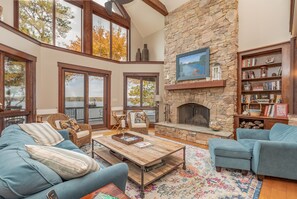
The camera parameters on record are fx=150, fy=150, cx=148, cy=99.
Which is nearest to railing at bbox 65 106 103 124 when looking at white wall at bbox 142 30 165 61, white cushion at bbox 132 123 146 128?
white cushion at bbox 132 123 146 128

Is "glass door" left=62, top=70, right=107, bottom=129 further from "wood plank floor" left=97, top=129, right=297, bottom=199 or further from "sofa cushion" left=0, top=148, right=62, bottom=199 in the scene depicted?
"wood plank floor" left=97, top=129, right=297, bottom=199

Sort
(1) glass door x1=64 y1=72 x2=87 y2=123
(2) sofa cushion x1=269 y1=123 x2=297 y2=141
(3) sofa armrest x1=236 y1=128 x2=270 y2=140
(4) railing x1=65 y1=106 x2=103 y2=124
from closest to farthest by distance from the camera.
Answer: (2) sofa cushion x1=269 y1=123 x2=297 y2=141
(3) sofa armrest x1=236 y1=128 x2=270 y2=140
(1) glass door x1=64 y1=72 x2=87 y2=123
(4) railing x1=65 y1=106 x2=103 y2=124

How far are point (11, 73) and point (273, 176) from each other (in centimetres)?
554

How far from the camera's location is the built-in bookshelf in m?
3.51

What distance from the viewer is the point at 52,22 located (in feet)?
16.3

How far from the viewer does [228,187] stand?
211 centimetres

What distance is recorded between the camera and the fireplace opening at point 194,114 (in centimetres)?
Answer: 483

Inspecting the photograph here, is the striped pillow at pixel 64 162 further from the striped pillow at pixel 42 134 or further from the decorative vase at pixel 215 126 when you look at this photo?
the decorative vase at pixel 215 126

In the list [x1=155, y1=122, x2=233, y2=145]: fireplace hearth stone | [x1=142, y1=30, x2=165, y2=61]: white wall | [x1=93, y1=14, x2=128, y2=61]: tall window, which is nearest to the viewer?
[x1=155, y1=122, x2=233, y2=145]: fireplace hearth stone

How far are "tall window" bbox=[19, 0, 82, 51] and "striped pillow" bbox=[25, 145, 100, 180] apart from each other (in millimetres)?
4697

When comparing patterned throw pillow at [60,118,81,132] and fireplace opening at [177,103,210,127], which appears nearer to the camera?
patterned throw pillow at [60,118,81,132]

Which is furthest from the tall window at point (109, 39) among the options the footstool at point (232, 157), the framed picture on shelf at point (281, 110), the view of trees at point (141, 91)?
the framed picture on shelf at point (281, 110)

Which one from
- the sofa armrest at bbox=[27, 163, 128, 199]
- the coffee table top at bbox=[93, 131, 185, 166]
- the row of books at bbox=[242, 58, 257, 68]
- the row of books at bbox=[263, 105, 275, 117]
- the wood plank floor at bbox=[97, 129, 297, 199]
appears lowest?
the wood plank floor at bbox=[97, 129, 297, 199]

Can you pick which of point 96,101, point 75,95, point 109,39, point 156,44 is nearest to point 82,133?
point 75,95
